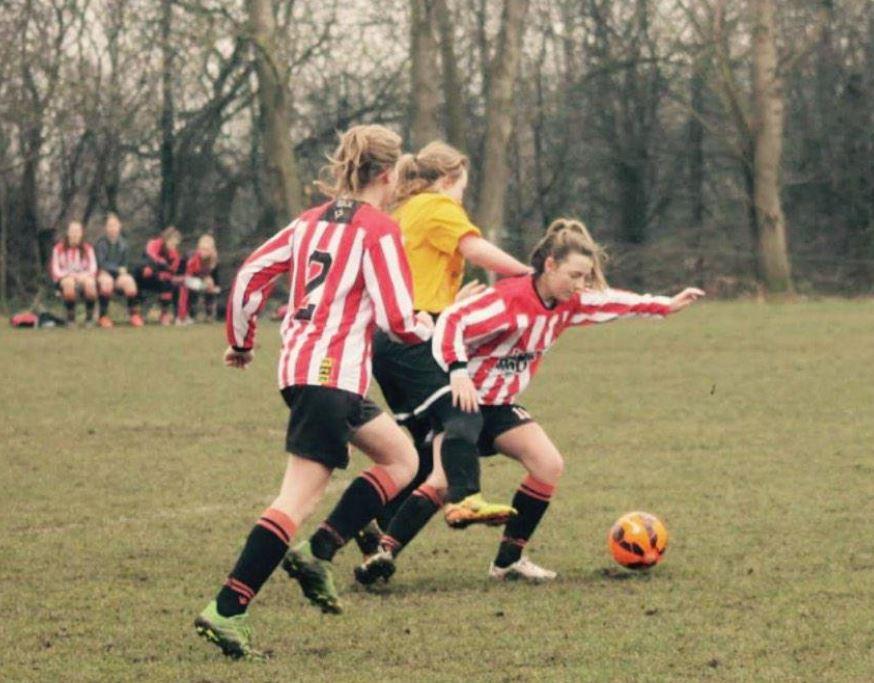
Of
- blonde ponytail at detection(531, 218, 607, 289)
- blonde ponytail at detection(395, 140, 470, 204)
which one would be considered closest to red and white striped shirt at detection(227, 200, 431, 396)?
blonde ponytail at detection(531, 218, 607, 289)

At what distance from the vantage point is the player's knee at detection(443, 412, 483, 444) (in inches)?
247

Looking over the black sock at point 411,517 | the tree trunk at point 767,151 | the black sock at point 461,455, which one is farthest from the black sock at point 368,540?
the tree trunk at point 767,151

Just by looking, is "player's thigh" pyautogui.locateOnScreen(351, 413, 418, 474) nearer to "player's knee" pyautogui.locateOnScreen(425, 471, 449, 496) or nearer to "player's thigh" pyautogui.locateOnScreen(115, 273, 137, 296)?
"player's knee" pyautogui.locateOnScreen(425, 471, 449, 496)

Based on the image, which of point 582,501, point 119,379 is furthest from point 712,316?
point 582,501

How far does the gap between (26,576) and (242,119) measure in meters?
27.6

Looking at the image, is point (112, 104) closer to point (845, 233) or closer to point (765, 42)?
point (765, 42)

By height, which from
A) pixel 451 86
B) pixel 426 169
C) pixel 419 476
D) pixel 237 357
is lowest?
pixel 419 476

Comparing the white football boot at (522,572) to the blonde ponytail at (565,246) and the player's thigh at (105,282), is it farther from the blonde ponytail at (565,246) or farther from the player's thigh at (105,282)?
the player's thigh at (105,282)

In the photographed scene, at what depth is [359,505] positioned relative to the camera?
5938mm

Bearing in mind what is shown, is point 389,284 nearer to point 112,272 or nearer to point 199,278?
point 112,272

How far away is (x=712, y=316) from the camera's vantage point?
77.3 ft

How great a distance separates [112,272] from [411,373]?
16.8 meters

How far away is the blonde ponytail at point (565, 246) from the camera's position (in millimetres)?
6406

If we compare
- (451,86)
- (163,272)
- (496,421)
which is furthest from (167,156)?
(496,421)
